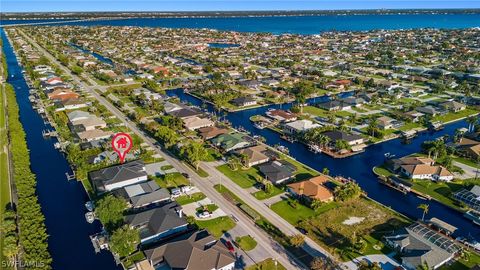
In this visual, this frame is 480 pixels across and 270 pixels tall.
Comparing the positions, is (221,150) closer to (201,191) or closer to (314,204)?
(201,191)

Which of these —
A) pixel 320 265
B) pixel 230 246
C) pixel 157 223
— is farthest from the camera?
pixel 157 223

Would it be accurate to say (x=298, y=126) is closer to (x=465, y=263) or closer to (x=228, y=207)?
(x=228, y=207)

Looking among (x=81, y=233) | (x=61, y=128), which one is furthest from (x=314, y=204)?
(x=61, y=128)

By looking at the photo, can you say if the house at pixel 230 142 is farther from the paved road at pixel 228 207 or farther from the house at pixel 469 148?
the house at pixel 469 148

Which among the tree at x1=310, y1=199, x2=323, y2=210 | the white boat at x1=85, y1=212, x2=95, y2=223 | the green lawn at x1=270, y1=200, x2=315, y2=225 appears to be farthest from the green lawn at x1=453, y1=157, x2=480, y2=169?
the white boat at x1=85, y1=212, x2=95, y2=223

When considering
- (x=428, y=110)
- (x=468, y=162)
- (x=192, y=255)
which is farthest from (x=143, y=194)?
(x=428, y=110)
